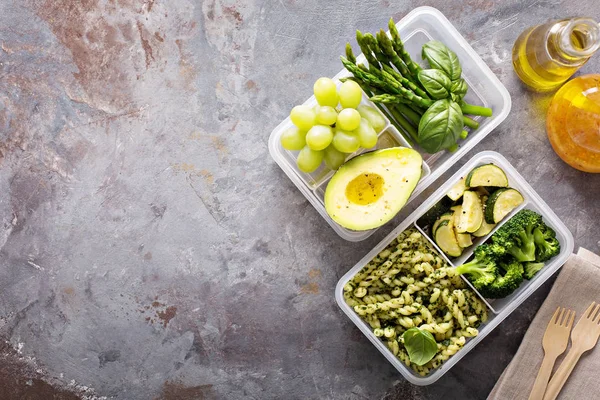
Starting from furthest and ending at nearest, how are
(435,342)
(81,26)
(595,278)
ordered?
(81,26) < (595,278) < (435,342)

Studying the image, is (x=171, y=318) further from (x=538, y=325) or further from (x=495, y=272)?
(x=538, y=325)

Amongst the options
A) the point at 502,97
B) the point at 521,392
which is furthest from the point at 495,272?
the point at 502,97

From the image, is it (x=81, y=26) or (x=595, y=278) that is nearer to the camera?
(x=595, y=278)

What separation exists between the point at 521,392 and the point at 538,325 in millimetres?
205

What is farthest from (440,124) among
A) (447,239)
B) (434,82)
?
(447,239)

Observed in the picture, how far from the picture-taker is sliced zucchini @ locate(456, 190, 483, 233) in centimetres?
148

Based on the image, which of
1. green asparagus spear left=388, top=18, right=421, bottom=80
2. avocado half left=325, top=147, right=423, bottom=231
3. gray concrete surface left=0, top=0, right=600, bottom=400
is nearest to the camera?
avocado half left=325, top=147, right=423, bottom=231

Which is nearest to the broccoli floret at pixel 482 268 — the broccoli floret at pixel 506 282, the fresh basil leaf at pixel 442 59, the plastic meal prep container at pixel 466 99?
the broccoli floret at pixel 506 282

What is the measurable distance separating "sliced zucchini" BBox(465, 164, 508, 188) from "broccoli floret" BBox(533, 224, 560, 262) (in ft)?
0.53

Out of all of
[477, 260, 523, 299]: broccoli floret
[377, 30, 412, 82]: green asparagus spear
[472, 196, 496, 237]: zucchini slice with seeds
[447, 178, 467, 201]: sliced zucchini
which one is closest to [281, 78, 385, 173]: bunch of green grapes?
[377, 30, 412, 82]: green asparagus spear

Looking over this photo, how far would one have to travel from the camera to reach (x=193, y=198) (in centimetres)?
166

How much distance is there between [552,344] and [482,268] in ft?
1.12

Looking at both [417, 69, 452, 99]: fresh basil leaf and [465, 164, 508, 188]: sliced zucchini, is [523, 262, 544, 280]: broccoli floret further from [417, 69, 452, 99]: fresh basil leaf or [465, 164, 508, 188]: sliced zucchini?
[417, 69, 452, 99]: fresh basil leaf

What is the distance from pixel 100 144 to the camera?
5.48 ft
